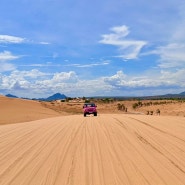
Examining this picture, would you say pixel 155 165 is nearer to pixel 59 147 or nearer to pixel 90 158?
pixel 90 158

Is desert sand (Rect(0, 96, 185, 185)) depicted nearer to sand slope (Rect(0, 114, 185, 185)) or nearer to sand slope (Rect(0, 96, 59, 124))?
sand slope (Rect(0, 114, 185, 185))

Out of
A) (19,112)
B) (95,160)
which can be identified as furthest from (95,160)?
(19,112)

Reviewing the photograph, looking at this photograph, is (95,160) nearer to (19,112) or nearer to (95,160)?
(95,160)

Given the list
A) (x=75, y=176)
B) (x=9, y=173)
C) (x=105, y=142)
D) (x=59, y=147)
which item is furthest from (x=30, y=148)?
(x=75, y=176)

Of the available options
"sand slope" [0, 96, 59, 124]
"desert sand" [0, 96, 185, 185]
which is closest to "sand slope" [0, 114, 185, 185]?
"desert sand" [0, 96, 185, 185]

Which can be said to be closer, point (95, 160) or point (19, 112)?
point (95, 160)

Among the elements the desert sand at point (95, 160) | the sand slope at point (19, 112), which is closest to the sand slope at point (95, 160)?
the desert sand at point (95, 160)

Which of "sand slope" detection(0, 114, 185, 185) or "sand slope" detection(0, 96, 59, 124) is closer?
"sand slope" detection(0, 114, 185, 185)

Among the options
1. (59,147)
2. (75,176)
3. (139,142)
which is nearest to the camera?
(75,176)

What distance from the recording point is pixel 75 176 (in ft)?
28.2

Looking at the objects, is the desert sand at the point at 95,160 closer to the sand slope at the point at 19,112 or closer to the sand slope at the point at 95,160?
the sand slope at the point at 95,160

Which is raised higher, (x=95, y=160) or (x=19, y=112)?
(x=19, y=112)

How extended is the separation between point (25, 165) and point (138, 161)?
314 centimetres

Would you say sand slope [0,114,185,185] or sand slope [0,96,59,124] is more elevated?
sand slope [0,96,59,124]
